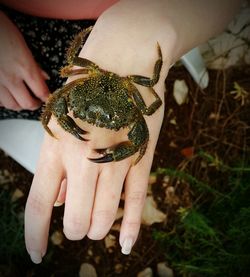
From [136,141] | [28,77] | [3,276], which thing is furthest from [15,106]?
[3,276]

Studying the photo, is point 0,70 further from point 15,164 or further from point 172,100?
point 172,100

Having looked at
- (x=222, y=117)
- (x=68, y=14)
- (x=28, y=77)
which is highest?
(x=68, y=14)

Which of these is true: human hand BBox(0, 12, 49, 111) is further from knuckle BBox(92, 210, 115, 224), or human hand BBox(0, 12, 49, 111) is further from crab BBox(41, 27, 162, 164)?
knuckle BBox(92, 210, 115, 224)

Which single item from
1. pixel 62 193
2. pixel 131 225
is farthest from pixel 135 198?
pixel 62 193

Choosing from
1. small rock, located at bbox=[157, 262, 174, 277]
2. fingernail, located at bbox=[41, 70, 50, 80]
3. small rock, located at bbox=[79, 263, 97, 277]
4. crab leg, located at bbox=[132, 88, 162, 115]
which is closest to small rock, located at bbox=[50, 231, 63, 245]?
small rock, located at bbox=[79, 263, 97, 277]

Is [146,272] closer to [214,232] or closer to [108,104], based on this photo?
[214,232]
